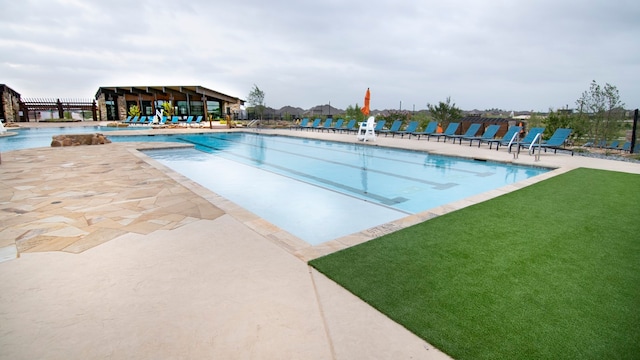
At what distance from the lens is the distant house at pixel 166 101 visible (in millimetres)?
28650

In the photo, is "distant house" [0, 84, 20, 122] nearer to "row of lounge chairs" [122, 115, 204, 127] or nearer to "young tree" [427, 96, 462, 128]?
"row of lounge chairs" [122, 115, 204, 127]

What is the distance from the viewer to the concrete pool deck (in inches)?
64.0

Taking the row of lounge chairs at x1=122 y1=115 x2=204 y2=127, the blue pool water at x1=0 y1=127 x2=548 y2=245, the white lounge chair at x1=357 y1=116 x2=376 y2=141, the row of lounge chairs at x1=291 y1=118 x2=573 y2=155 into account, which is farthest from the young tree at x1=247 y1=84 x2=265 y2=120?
the blue pool water at x1=0 y1=127 x2=548 y2=245

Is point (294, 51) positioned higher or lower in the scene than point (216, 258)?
higher

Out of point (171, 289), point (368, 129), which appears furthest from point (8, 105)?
point (171, 289)

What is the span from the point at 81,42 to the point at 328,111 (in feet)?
68.8

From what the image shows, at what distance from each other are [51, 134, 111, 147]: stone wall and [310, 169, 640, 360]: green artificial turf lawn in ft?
38.8

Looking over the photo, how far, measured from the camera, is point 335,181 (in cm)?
710

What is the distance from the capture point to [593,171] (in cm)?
670

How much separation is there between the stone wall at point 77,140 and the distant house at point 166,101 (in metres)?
18.0

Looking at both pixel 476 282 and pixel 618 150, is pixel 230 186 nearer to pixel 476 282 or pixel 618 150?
pixel 476 282

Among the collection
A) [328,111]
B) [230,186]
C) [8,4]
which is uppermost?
[8,4]

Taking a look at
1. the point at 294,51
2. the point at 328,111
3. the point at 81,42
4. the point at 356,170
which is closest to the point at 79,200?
the point at 356,170

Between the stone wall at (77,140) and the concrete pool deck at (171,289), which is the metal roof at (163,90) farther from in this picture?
the concrete pool deck at (171,289)
